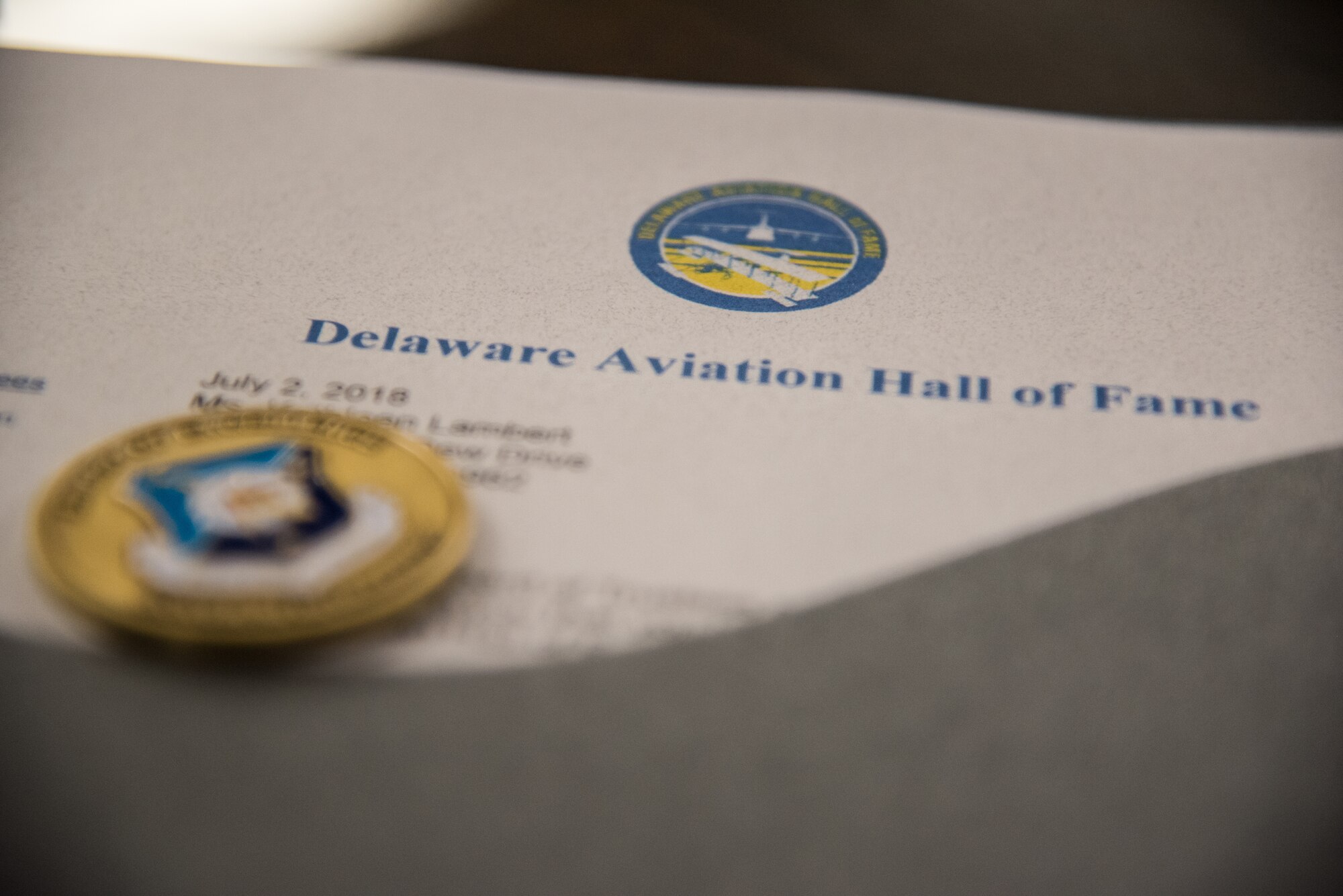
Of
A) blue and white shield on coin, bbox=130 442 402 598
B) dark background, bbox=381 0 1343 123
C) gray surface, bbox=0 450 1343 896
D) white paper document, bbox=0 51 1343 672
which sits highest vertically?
dark background, bbox=381 0 1343 123

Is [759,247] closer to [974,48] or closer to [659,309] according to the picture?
[659,309]

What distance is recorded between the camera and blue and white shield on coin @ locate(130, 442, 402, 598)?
0.47m

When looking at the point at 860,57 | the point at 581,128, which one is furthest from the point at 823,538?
the point at 860,57

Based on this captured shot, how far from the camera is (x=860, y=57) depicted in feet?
3.14

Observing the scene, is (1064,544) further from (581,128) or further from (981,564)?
(581,128)

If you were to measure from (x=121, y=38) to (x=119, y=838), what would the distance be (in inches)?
28.6

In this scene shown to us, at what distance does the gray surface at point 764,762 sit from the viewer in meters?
0.42

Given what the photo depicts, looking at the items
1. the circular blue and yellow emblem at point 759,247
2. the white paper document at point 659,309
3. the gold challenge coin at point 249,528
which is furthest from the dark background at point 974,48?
the gold challenge coin at point 249,528

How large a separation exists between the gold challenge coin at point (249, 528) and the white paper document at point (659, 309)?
0.07ft

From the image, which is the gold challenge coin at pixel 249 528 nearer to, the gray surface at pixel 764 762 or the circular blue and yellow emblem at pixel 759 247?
the gray surface at pixel 764 762

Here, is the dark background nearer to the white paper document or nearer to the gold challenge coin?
the white paper document

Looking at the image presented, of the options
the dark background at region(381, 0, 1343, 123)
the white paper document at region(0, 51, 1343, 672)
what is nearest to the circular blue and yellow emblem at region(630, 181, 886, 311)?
the white paper document at region(0, 51, 1343, 672)

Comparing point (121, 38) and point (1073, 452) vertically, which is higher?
point (121, 38)

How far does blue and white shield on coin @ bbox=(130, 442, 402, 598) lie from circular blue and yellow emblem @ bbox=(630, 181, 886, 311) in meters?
0.26
